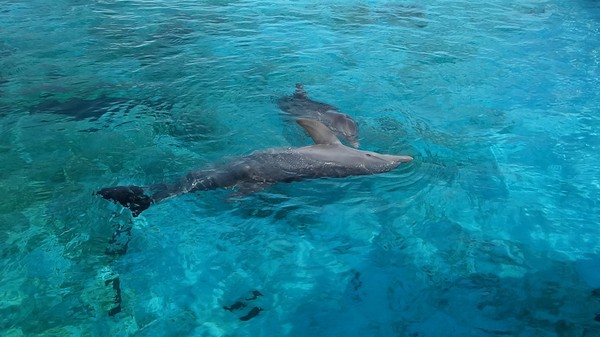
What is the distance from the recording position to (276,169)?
601 centimetres

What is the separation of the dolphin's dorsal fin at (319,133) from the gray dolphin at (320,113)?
452 mm

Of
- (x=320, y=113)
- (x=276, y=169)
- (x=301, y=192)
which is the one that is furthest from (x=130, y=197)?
(x=320, y=113)

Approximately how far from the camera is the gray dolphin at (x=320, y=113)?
717cm

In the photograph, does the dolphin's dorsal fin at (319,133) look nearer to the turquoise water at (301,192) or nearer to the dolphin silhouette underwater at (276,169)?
the dolphin silhouette underwater at (276,169)

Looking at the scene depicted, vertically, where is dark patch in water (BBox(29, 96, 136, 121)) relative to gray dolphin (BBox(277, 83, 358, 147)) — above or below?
below

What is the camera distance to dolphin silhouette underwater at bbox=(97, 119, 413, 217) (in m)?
5.93

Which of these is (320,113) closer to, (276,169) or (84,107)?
(276,169)

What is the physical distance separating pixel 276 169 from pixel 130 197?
1.74 m

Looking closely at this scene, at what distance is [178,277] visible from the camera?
16.8ft

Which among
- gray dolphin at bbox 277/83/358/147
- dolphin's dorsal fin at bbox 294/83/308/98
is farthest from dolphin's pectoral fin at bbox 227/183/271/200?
dolphin's dorsal fin at bbox 294/83/308/98

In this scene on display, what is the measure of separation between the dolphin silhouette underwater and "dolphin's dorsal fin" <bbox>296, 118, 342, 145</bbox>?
0.46 feet

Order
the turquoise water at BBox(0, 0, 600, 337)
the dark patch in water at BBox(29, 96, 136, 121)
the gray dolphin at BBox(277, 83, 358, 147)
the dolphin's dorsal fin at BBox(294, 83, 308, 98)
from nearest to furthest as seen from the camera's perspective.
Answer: the turquoise water at BBox(0, 0, 600, 337), the gray dolphin at BBox(277, 83, 358, 147), the dark patch in water at BBox(29, 96, 136, 121), the dolphin's dorsal fin at BBox(294, 83, 308, 98)

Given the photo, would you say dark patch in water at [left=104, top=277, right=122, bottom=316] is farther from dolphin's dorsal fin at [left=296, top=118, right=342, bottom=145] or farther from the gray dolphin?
the gray dolphin

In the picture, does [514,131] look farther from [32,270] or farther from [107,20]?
[107,20]
